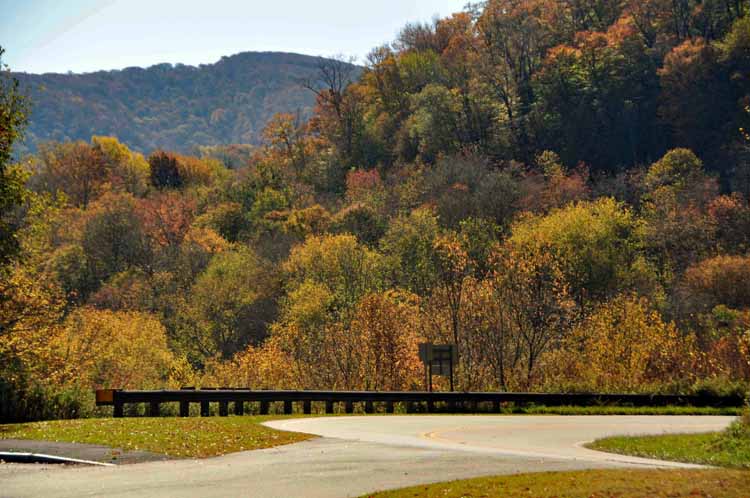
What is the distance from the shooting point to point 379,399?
119ft

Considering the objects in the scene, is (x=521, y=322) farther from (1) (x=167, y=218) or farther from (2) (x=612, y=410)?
(1) (x=167, y=218)

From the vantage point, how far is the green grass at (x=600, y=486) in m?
14.3

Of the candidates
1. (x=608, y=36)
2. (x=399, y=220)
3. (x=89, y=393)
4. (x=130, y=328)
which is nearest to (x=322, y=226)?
(x=399, y=220)

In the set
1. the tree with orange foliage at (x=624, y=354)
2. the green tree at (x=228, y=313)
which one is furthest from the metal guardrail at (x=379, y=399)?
the green tree at (x=228, y=313)

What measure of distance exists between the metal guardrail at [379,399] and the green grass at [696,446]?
12959 mm

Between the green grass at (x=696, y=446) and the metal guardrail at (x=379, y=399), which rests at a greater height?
the metal guardrail at (x=379, y=399)

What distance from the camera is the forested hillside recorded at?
53.5 meters

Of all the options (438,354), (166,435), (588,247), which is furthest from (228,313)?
(166,435)

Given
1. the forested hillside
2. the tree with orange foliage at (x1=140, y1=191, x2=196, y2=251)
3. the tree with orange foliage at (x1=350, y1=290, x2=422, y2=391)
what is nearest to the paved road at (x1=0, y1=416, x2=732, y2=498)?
the forested hillside

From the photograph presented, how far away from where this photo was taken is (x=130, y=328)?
3012 inches

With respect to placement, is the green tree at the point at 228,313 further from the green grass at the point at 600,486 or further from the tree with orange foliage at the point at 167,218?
the green grass at the point at 600,486

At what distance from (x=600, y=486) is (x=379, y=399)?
21.7 m

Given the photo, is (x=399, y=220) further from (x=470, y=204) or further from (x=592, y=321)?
(x=592, y=321)

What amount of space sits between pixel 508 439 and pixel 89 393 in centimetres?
1594
